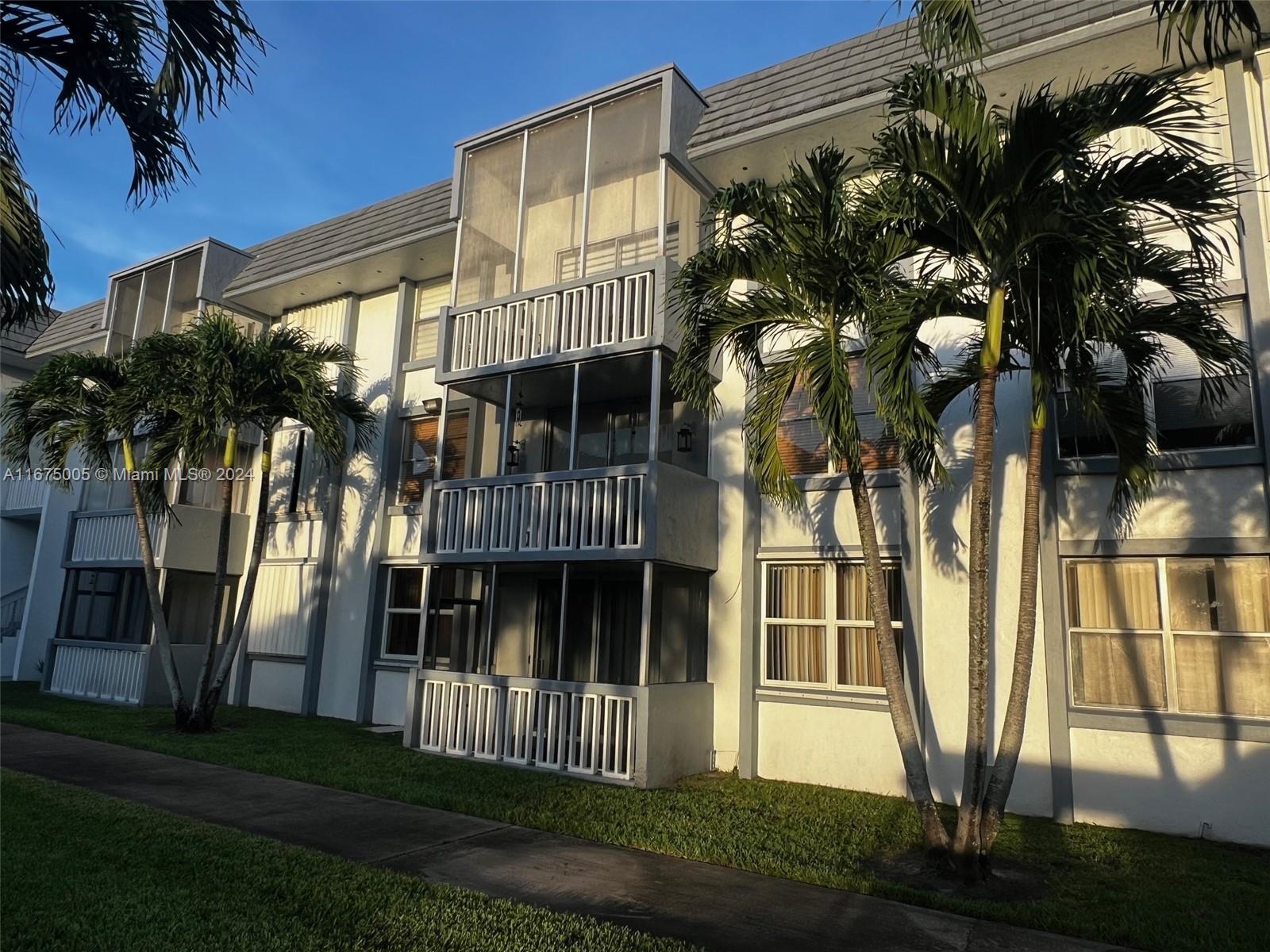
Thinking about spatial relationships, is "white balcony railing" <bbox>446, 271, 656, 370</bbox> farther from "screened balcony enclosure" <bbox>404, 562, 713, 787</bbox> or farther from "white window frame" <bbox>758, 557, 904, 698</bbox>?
"white window frame" <bbox>758, 557, 904, 698</bbox>

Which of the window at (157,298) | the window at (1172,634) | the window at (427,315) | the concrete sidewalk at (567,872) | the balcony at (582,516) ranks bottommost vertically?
the concrete sidewalk at (567,872)

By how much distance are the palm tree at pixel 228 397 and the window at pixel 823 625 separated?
718 cm

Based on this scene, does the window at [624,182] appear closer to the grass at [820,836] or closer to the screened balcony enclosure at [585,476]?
the screened balcony enclosure at [585,476]

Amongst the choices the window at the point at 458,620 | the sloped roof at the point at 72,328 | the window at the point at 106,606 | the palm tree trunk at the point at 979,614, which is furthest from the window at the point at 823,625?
the sloped roof at the point at 72,328

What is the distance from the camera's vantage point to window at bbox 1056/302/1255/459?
→ 28.5 ft

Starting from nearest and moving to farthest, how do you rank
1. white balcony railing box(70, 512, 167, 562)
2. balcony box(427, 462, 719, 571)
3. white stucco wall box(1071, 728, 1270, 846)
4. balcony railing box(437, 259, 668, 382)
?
white stucco wall box(1071, 728, 1270, 846) → balcony box(427, 462, 719, 571) → balcony railing box(437, 259, 668, 382) → white balcony railing box(70, 512, 167, 562)

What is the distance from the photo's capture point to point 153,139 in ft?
20.2

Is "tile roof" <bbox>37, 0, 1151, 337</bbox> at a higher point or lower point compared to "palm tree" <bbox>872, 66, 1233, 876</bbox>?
higher

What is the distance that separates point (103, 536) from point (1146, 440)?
1746cm

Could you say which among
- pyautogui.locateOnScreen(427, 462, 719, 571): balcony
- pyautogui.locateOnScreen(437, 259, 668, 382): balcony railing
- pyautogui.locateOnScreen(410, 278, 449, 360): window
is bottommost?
pyautogui.locateOnScreen(427, 462, 719, 571): balcony

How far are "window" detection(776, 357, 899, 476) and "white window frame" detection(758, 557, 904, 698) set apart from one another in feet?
3.91

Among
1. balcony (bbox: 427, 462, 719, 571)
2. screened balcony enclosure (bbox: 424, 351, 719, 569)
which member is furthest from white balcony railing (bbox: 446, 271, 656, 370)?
balcony (bbox: 427, 462, 719, 571)

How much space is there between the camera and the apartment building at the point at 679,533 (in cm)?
866

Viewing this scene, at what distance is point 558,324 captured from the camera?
11.4 metres
